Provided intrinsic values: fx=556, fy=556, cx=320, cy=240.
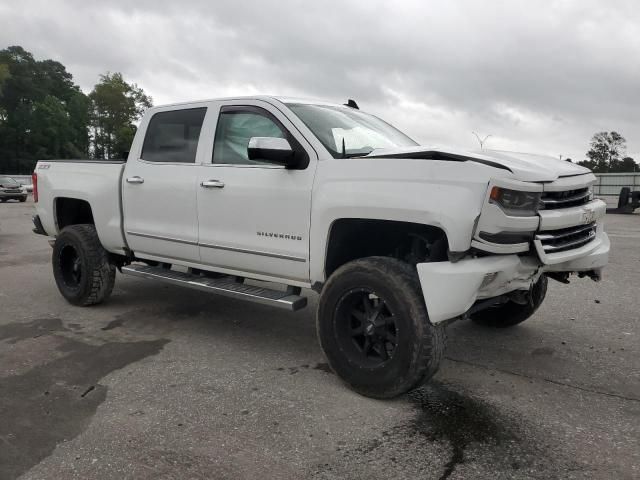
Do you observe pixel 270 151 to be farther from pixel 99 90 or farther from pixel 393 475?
pixel 99 90

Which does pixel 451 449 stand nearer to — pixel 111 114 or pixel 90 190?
pixel 90 190

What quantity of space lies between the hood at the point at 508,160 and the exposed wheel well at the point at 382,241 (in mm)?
435

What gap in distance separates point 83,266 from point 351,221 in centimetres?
317

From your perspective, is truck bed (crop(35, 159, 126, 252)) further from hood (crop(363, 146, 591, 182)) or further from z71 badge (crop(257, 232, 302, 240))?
hood (crop(363, 146, 591, 182))

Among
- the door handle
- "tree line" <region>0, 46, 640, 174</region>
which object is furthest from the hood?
"tree line" <region>0, 46, 640, 174</region>

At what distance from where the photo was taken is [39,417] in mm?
3236

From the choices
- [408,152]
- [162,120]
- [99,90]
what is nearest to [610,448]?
[408,152]

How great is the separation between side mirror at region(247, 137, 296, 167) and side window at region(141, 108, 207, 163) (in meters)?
1.17

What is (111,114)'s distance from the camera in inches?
3268

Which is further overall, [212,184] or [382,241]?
[212,184]

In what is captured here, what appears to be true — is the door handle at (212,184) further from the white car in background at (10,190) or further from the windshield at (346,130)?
the white car in background at (10,190)

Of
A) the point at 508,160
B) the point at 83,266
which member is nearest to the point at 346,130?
the point at 508,160

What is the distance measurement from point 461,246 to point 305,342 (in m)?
1.99

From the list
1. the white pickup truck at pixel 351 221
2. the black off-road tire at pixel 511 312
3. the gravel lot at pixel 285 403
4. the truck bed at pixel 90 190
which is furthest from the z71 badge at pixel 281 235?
the black off-road tire at pixel 511 312
